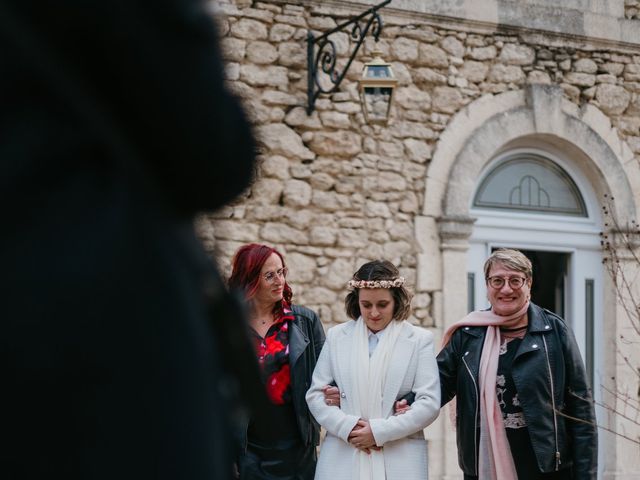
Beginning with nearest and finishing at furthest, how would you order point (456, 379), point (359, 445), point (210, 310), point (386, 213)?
point (210, 310) → point (359, 445) → point (456, 379) → point (386, 213)

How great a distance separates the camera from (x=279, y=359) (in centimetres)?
521

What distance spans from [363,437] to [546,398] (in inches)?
34.4

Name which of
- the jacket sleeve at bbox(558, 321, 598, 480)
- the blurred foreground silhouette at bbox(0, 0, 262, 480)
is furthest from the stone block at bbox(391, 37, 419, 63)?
the blurred foreground silhouette at bbox(0, 0, 262, 480)

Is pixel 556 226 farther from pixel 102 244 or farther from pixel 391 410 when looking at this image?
pixel 102 244

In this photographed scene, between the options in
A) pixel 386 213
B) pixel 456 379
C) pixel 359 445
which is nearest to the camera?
pixel 359 445

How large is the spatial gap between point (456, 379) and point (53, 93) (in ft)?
14.7

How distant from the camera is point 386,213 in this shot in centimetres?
818

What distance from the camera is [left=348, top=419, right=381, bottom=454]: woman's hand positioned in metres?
4.95

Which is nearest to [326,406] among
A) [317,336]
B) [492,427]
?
[317,336]

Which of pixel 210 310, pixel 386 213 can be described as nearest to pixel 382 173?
pixel 386 213

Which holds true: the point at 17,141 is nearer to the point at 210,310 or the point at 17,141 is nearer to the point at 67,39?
the point at 67,39

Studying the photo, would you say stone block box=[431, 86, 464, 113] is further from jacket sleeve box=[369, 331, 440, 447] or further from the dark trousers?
the dark trousers

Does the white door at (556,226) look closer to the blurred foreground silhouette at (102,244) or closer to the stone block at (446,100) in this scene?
the stone block at (446,100)

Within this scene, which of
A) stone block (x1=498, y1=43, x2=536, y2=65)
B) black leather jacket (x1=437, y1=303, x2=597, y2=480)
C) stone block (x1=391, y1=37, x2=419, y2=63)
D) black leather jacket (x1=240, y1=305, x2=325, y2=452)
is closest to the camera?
black leather jacket (x1=437, y1=303, x2=597, y2=480)
